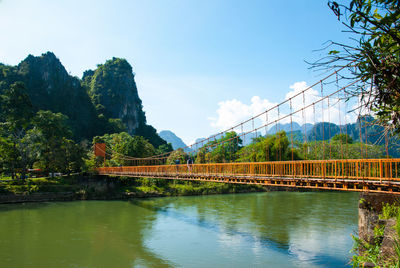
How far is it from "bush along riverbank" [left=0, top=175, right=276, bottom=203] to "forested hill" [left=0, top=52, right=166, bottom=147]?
31.4m

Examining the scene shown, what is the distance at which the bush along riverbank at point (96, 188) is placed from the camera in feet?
83.1

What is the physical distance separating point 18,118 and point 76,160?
270 inches

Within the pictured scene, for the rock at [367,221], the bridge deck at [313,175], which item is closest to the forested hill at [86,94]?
the bridge deck at [313,175]

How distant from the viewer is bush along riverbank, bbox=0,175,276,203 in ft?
83.1

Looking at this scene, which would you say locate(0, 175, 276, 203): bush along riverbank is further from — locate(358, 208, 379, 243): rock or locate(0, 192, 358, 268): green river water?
locate(358, 208, 379, 243): rock

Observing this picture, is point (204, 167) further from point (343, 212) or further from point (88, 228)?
point (343, 212)

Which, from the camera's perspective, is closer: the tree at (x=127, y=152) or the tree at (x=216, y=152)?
the tree at (x=216, y=152)

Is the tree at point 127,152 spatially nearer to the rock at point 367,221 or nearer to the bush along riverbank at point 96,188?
the bush along riverbank at point 96,188

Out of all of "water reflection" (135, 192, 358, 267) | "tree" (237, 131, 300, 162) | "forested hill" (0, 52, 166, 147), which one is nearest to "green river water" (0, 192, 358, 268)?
"water reflection" (135, 192, 358, 267)

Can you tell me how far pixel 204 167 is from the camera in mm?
17453

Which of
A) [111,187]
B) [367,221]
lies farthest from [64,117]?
[367,221]

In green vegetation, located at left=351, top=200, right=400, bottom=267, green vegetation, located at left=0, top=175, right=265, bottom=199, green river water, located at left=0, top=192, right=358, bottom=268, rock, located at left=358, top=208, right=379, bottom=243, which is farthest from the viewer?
green vegetation, located at left=0, top=175, right=265, bottom=199

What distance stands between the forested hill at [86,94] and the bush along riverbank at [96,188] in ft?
103

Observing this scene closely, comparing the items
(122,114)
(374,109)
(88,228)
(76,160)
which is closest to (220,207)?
(88,228)
